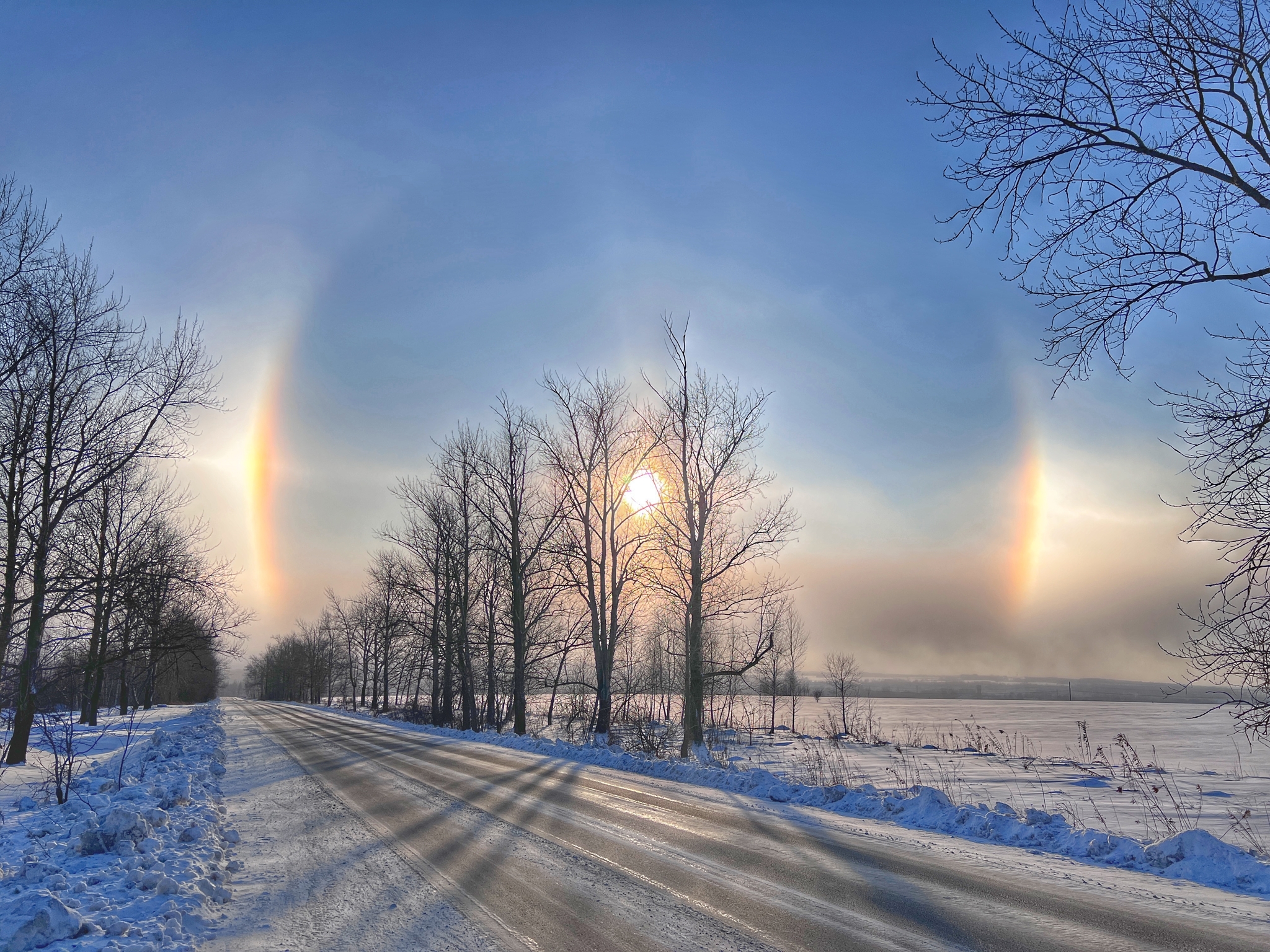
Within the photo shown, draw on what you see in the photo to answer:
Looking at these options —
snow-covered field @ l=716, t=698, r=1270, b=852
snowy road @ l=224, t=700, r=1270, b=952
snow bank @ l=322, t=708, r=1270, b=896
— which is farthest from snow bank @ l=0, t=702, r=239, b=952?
snow-covered field @ l=716, t=698, r=1270, b=852

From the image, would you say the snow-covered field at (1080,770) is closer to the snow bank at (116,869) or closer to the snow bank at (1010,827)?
the snow bank at (1010,827)

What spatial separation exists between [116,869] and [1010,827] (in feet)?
34.6

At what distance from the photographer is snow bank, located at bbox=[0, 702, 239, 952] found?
4930mm

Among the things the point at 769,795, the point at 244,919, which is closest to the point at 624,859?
the point at 244,919

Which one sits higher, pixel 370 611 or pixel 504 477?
pixel 504 477

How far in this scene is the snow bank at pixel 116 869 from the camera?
4930mm

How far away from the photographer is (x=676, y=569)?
23453mm

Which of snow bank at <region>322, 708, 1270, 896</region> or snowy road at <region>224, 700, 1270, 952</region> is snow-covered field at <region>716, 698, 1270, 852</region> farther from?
snowy road at <region>224, 700, 1270, 952</region>

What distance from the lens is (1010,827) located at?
9.07 meters

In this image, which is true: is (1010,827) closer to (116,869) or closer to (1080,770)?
(116,869)

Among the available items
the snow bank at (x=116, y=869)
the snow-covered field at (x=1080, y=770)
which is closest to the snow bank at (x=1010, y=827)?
the snow-covered field at (x=1080, y=770)

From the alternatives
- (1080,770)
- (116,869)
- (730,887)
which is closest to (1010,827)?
(730,887)

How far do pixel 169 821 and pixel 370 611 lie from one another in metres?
62.6

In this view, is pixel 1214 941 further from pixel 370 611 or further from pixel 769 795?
pixel 370 611
